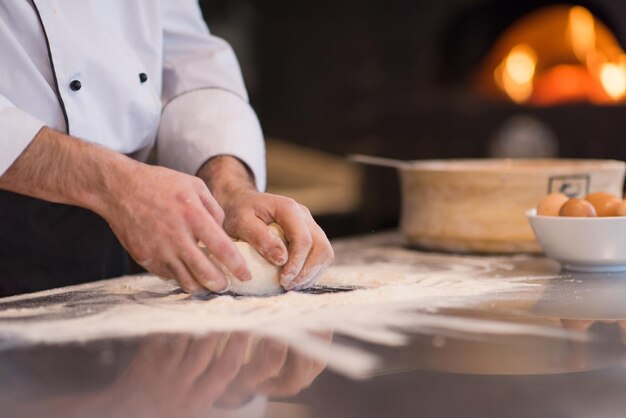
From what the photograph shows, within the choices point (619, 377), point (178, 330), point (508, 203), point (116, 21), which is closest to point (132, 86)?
point (116, 21)

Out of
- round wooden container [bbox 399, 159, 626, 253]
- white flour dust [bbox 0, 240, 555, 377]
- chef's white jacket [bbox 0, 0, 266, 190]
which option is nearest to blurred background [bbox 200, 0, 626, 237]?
round wooden container [bbox 399, 159, 626, 253]

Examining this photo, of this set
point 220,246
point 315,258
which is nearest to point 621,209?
point 315,258

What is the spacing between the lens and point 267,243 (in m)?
1.11

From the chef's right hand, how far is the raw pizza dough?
5 cm

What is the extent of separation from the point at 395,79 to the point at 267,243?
2791 mm

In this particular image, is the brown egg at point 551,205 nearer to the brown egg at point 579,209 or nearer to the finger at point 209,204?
the brown egg at point 579,209

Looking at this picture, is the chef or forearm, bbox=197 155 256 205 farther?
forearm, bbox=197 155 256 205

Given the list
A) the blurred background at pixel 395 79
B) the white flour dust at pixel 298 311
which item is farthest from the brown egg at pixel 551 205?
the blurred background at pixel 395 79

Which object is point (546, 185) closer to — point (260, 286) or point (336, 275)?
point (336, 275)

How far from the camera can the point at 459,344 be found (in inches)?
34.4

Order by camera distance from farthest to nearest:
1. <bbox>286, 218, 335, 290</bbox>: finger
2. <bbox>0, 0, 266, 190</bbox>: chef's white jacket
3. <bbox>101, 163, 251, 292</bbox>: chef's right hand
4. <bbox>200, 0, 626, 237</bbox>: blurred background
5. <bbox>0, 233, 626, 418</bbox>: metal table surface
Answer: <bbox>200, 0, 626, 237</bbox>: blurred background < <bbox>0, 0, 266, 190</bbox>: chef's white jacket < <bbox>286, 218, 335, 290</bbox>: finger < <bbox>101, 163, 251, 292</bbox>: chef's right hand < <bbox>0, 233, 626, 418</bbox>: metal table surface

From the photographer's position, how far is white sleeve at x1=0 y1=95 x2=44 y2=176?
1.07 metres

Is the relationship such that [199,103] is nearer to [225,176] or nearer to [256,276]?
[225,176]

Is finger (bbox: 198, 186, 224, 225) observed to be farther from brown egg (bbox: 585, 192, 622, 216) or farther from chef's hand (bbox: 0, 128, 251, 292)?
brown egg (bbox: 585, 192, 622, 216)
